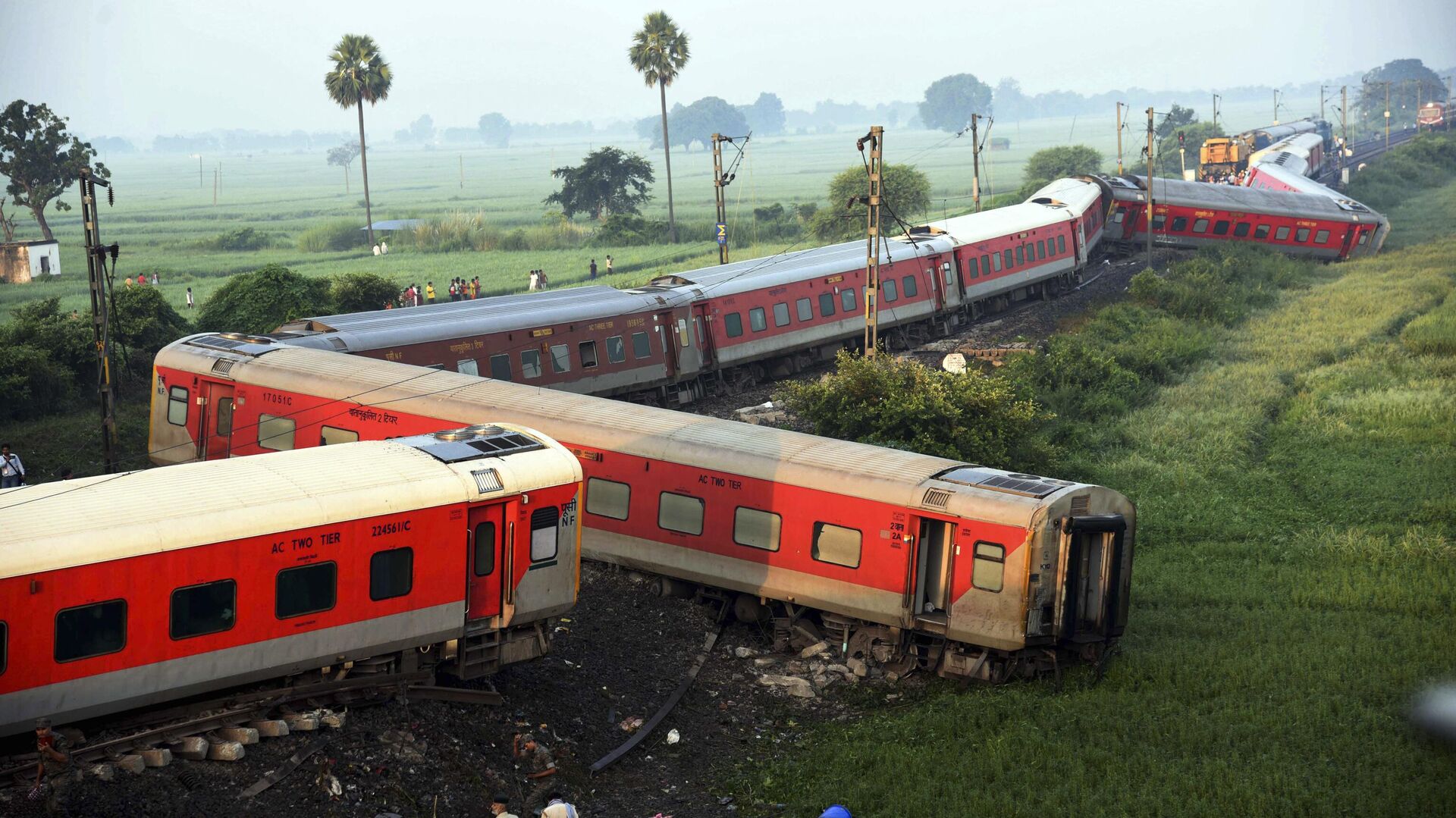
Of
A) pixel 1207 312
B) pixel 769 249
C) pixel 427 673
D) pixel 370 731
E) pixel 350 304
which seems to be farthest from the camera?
pixel 769 249

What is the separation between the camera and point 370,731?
559 inches

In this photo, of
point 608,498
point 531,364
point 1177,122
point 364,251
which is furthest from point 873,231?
point 1177,122

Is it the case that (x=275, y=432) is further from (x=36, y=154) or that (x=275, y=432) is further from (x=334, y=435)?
(x=36, y=154)

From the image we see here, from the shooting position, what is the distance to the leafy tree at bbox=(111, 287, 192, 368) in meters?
36.0

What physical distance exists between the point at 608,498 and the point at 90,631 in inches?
355

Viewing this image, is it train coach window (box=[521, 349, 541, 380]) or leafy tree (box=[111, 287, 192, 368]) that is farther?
leafy tree (box=[111, 287, 192, 368])

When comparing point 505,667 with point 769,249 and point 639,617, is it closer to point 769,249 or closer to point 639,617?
point 639,617

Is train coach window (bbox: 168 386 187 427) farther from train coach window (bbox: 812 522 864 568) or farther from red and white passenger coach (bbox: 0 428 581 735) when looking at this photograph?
train coach window (bbox: 812 522 864 568)

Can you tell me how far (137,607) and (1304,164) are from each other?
8876 centimetres

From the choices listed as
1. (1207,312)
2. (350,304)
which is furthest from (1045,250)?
(350,304)

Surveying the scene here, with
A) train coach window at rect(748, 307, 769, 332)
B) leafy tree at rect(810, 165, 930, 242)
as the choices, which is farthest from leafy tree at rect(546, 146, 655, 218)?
train coach window at rect(748, 307, 769, 332)

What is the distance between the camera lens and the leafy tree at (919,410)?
87.8 ft

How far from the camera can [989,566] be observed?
16859 millimetres

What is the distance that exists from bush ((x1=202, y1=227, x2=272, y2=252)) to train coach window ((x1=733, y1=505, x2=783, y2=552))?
8882 cm
